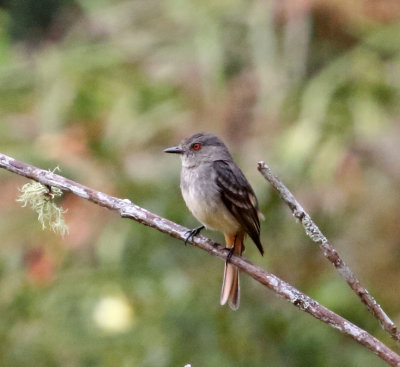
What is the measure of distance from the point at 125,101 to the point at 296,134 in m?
1.28

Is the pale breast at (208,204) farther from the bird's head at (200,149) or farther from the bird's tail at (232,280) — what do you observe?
the bird's head at (200,149)

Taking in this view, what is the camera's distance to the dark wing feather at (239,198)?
3734 millimetres

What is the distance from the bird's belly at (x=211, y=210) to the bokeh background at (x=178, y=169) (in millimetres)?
1151

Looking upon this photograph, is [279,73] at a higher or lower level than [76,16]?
lower

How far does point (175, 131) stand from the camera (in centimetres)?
573

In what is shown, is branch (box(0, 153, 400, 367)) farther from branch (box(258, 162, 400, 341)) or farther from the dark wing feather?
the dark wing feather

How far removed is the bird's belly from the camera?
12.2 ft

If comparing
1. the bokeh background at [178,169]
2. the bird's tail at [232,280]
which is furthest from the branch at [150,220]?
the bokeh background at [178,169]

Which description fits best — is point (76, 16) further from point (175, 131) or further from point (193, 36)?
point (175, 131)

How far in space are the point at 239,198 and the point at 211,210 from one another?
14cm

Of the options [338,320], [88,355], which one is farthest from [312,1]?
[338,320]

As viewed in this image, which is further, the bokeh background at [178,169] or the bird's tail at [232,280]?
the bokeh background at [178,169]

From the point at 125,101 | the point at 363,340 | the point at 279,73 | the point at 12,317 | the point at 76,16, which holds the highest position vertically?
the point at 76,16

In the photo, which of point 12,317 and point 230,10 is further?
point 230,10
